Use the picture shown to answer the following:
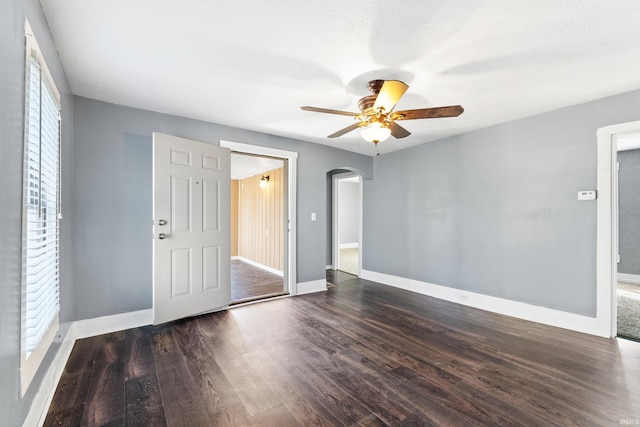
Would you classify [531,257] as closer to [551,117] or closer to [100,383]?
[551,117]

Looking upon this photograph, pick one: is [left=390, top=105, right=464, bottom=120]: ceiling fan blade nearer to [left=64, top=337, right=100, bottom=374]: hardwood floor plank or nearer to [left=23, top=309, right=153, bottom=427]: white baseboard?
[left=23, top=309, right=153, bottom=427]: white baseboard

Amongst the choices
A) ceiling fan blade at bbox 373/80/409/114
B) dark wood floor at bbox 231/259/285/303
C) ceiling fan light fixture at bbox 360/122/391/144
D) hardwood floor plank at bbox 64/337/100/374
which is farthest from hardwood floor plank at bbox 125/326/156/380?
ceiling fan blade at bbox 373/80/409/114

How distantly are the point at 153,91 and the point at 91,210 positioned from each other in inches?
54.1

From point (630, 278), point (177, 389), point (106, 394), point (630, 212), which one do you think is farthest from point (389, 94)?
point (630, 278)

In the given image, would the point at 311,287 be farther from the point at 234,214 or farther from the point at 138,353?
the point at 234,214

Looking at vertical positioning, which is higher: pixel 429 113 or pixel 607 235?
pixel 429 113

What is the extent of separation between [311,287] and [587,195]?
142 inches

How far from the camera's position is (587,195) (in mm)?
2918

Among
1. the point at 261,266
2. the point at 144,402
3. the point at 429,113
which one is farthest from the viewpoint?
the point at 261,266

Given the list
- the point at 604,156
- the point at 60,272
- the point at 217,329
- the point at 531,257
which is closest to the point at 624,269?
the point at 531,257

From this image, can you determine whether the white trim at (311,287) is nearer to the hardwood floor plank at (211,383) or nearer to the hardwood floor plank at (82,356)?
the hardwood floor plank at (211,383)

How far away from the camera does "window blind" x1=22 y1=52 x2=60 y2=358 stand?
4.62 feet

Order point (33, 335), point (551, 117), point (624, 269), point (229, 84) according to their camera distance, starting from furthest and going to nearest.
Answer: point (624, 269) → point (551, 117) → point (229, 84) → point (33, 335)

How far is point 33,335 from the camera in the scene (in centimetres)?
148
